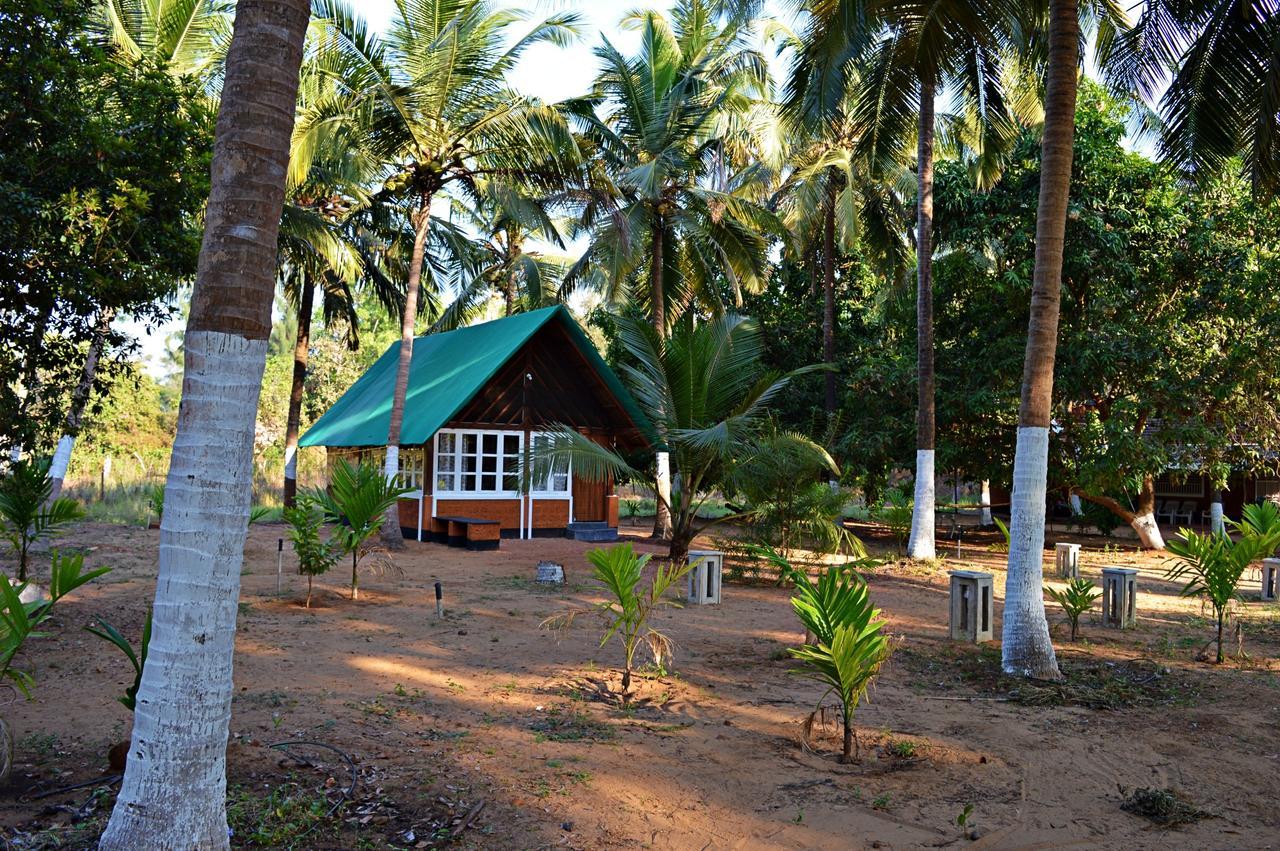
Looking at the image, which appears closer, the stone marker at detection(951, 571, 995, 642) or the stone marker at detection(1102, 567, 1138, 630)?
the stone marker at detection(951, 571, 995, 642)

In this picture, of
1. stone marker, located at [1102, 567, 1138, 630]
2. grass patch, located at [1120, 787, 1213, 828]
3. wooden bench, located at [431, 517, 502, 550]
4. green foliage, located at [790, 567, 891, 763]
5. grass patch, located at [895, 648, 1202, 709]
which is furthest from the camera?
wooden bench, located at [431, 517, 502, 550]

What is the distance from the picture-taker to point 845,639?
5332 mm

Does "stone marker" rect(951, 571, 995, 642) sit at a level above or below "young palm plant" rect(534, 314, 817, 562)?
below

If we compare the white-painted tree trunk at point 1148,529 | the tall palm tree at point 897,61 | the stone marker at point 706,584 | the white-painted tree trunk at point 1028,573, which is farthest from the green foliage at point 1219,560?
the white-painted tree trunk at point 1148,529

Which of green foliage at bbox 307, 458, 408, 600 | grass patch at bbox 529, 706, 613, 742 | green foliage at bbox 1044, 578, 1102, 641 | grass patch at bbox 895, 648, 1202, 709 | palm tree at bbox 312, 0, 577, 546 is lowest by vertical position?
grass patch at bbox 529, 706, 613, 742

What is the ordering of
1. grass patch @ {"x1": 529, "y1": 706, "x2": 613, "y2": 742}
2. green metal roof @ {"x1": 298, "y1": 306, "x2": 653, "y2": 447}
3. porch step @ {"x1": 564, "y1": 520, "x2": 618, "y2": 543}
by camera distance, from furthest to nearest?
porch step @ {"x1": 564, "y1": 520, "x2": 618, "y2": 543} → green metal roof @ {"x1": 298, "y1": 306, "x2": 653, "y2": 447} → grass patch @ {"x1": 529, "y1": 706, "x2": 613, "y2": 742}

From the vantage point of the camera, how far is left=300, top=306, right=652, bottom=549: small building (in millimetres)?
18375

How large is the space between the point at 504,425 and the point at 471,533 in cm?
291

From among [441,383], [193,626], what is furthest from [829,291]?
[193,626]

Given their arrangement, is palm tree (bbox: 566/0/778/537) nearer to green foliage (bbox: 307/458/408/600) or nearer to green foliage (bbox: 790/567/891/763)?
green foliage (bbox: 307/458/408/600)

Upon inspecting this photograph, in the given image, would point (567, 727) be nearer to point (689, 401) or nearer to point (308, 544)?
point (308, 544)

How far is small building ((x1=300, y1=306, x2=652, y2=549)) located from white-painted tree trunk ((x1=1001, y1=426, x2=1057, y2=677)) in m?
11.0

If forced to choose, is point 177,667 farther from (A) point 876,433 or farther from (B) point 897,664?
(A) point 876,433

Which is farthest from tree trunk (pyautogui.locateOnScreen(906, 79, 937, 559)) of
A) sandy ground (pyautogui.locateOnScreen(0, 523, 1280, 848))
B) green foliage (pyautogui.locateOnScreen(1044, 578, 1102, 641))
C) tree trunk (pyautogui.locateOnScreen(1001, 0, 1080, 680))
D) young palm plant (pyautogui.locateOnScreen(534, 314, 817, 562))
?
tree trunk (pyautogui.locateOnScreen(1001, 0, 1080, 680))
